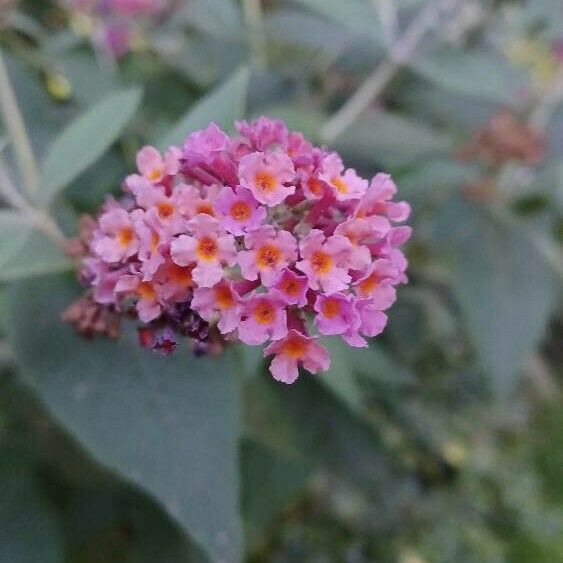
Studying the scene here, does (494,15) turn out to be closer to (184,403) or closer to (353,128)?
(353,128)

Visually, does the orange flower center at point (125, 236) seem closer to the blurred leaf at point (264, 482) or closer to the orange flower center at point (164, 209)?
the orange flower center at point (164, 209)

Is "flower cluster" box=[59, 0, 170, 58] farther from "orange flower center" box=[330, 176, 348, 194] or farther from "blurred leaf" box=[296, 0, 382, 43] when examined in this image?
"orange flower center" box=[330, 176, 348, 194]

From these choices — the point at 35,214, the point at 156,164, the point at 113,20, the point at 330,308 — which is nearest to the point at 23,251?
the point at 35,214

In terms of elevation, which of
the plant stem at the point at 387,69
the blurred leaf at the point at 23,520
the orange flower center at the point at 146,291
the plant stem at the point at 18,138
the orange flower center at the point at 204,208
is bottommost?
the blurred leaf at the point at 23,520

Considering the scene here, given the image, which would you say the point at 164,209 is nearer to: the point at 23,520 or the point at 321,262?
the point at 321,262

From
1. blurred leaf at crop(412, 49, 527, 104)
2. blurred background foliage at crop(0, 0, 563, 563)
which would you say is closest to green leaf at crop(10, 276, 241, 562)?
blurred background foliage at crop(0, 0, 563, 563)

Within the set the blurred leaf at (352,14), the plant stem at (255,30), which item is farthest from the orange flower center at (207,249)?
the plant stem at (255,30)
